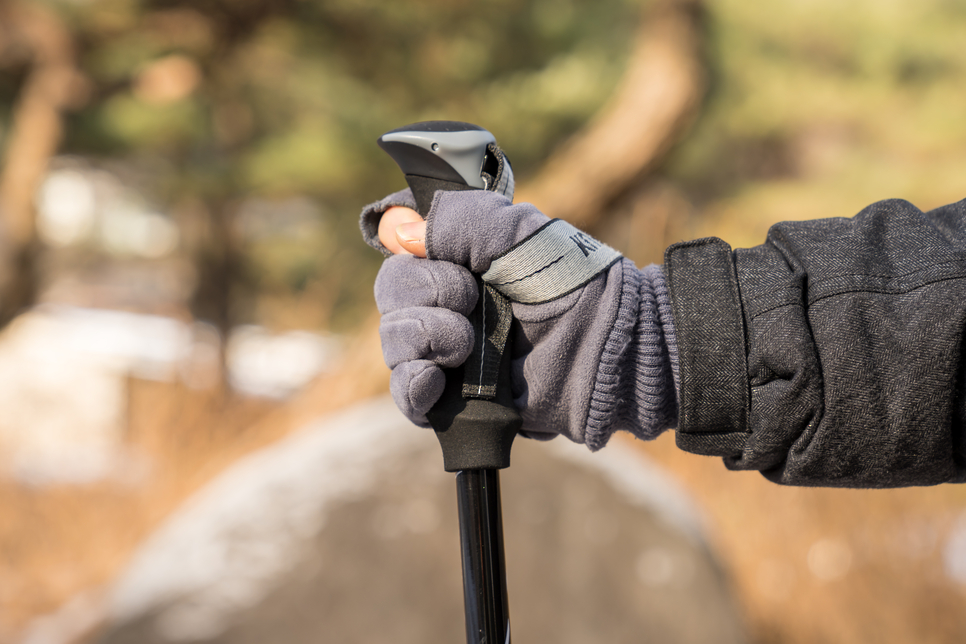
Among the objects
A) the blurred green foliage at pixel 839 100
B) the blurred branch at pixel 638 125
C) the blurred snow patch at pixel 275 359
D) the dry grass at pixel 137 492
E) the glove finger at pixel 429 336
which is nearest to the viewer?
the glove finger at pixel 429 336

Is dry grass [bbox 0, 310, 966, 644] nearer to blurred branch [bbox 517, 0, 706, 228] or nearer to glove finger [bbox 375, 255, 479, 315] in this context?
blurred branch [bbox 517, 0, 706, 228]

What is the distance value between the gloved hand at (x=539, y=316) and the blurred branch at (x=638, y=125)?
2185 mm

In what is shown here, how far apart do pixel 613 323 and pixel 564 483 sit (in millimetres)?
938

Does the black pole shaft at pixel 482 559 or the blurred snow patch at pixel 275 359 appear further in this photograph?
the blurred snow patch at pixel 275 359

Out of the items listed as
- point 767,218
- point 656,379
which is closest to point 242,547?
point 656,379

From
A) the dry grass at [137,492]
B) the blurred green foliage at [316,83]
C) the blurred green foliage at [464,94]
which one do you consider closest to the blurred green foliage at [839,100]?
the blurred green foliage at [464,94]

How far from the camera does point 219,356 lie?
3.44 metres

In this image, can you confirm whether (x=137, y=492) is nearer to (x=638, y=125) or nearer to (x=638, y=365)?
(x=638, y=365)

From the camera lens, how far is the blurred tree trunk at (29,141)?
2.49m

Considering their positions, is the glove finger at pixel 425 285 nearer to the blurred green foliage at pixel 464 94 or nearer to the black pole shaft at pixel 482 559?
the black pole shaft at pixel 482 559

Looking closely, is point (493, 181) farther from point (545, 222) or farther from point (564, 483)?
point (564, 483)

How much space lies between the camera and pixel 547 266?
0.45 m

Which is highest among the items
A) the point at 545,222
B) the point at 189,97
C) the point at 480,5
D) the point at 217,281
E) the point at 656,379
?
the point at 480,5

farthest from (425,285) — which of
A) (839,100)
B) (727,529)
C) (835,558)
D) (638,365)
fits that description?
(839,100)
